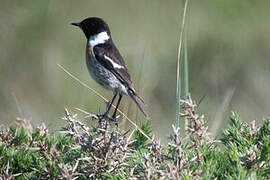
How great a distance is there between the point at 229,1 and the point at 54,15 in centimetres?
269

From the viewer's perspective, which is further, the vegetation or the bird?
the bird

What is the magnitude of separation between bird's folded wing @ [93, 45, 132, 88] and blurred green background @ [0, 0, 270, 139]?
136 cm

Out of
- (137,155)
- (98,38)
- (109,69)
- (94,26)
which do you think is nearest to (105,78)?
(109,69)

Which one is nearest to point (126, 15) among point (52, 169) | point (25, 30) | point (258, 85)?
point (25, 30)

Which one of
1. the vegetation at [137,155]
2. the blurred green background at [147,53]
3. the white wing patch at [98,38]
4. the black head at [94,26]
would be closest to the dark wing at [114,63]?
the white wing patch at [98,38]

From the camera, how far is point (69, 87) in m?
8.16

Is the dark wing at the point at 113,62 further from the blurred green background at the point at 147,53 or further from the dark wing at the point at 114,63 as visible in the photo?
the blurred green background at the point at 147,53

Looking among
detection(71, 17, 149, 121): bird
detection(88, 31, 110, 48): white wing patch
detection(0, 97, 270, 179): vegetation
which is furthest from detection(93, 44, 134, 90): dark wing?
detection(0, 97, 270, 179): vegetation

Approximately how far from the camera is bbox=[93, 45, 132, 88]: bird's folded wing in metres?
5.61

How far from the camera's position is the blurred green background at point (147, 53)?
7.86m

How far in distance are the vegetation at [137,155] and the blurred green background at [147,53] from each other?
12.1ft

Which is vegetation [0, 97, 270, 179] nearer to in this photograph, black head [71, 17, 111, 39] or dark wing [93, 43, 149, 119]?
dark wing [93, 43, 149, 119]

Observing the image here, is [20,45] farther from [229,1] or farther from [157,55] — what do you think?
[229,1]

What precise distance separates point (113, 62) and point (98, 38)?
17.4 inches
